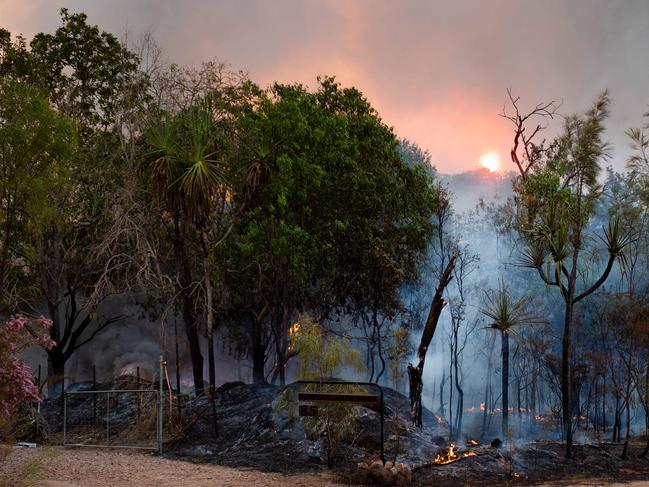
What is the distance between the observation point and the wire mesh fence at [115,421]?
61.8 feet

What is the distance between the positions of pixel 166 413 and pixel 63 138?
800cm

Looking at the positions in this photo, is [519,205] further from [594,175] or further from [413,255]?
[594,175]

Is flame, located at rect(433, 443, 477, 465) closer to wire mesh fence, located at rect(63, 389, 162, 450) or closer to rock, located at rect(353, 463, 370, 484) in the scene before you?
rock, located at rect(353, 463, 370, 484)

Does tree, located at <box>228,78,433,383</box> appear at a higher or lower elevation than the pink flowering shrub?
higher

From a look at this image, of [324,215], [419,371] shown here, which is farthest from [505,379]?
[324,215]

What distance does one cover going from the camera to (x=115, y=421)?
886 inches

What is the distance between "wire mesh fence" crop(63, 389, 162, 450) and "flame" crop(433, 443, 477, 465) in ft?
21.4

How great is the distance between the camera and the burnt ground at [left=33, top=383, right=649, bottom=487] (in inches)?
629

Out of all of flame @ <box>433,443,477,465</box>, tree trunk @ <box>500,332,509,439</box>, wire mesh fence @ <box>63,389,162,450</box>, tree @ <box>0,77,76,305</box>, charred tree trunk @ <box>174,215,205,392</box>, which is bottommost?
flame @ <box>433,443,477,465</box>

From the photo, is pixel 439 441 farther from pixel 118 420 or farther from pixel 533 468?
pixel 118 420

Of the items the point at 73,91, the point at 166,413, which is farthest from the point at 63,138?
the point at 73,91

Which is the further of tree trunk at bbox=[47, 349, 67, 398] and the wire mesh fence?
tree trunk at bbox=[47, 349, 67, 398]

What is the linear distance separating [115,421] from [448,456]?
1048cm

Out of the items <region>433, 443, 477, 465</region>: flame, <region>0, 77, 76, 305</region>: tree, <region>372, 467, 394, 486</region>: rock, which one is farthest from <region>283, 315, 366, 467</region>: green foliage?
<region>0, 77, 76, 305</region>: tree
